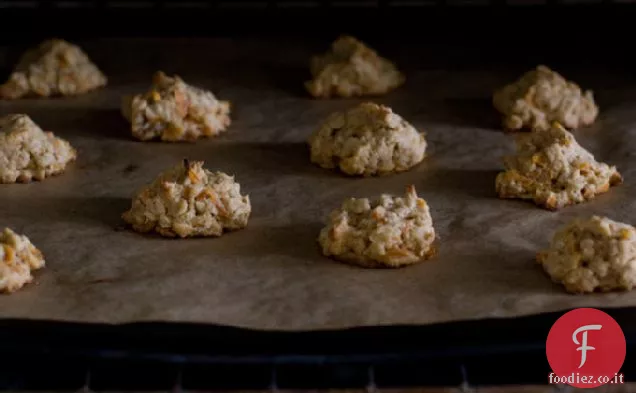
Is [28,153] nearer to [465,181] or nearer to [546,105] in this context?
[465,181]

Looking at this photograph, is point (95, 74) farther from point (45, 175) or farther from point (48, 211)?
point (48, 211)

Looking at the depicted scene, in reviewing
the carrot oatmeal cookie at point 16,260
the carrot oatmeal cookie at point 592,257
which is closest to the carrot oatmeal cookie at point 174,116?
the carrot oatmeal cookie at point 16,260

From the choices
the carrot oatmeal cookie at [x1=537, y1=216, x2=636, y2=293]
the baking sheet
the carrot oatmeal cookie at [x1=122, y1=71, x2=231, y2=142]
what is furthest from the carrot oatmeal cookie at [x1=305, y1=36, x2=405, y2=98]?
the carrot oatmeal cookie at [x1=537, y1=216, x2=636, y2=293]

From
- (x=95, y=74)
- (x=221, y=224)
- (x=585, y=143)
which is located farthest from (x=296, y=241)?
(x=95, y=74)

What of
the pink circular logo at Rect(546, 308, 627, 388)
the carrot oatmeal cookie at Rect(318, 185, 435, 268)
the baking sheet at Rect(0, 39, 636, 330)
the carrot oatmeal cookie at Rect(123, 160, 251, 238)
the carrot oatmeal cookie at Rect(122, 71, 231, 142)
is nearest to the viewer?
the pink circular logo at Rect(546, 308, 627, 388)

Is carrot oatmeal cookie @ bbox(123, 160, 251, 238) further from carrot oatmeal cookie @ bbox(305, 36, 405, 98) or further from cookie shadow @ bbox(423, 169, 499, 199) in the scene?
carrot oatmeal cookie @ bbox(305, 36, 405, 98)

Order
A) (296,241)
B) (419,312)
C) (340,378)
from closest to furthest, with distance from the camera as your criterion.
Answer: (340,378) < (419,312) < (296,241)

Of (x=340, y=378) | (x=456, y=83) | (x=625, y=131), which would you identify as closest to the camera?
(x=340, y=378)
